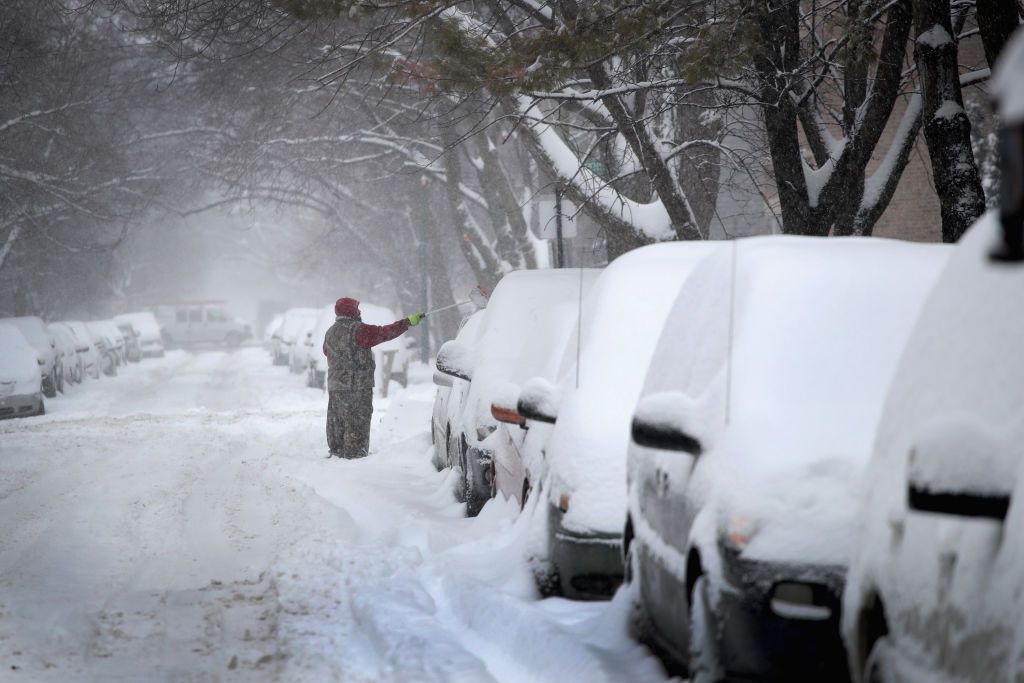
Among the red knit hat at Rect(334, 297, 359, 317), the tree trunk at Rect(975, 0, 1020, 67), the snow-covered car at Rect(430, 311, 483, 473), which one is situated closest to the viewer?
the tree trunk at Rect(975, 0, 1020, 67)

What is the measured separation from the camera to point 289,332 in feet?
129

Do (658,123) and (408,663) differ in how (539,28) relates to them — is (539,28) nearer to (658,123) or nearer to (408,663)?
(658,123)

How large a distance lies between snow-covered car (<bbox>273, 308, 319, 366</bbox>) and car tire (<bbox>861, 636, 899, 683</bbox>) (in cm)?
3264

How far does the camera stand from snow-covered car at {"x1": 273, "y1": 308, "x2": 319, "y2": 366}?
37344 mm

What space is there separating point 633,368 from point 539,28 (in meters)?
6.93

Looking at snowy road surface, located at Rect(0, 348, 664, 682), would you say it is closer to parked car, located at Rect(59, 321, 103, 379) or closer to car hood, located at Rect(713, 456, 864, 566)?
car hood, located at Rect(713, 456, 864, 566)

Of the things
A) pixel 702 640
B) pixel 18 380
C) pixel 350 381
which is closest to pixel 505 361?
pixel 350 381

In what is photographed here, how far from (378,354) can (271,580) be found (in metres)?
18.9

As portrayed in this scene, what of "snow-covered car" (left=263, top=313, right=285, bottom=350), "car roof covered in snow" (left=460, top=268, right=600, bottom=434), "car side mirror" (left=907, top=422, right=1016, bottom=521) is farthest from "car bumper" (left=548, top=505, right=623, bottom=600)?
"snow-covered car" (left=263, top=313, right=285, bottom=350)

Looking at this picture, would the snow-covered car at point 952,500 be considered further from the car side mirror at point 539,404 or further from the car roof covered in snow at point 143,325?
the car roof covered in snow at point 143,325

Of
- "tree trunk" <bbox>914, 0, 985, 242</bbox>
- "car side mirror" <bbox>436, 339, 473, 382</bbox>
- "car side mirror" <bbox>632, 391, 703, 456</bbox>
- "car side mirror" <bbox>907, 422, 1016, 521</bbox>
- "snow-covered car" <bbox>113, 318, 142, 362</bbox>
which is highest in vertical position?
"tree trunk" <bbox>914, 0, 985, 242</bbox>

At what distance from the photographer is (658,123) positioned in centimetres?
1563

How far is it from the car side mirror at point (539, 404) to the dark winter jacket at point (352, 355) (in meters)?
7.64

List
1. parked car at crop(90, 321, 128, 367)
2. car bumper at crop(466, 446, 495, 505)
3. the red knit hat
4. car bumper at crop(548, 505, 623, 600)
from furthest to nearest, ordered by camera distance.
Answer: parked car at crop(90, 321, 128, 367) → the red knit hat → car bumper at crop(466, 446, 495, 505) → car bumper at crop(548, 505, 623, 600)
